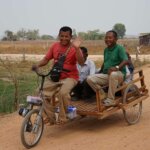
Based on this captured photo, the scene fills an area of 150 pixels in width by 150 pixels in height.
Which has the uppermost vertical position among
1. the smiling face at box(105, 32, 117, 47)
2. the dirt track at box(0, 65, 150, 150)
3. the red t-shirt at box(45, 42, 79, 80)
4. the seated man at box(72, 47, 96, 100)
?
the smiling face at box(105, 32, 117, 47)

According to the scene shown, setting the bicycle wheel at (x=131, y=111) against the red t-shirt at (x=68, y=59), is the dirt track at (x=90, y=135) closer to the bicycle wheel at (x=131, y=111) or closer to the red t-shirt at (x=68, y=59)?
the bicycle wheel at (x=131, y=111)

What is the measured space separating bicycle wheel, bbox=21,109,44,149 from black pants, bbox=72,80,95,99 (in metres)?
1.20

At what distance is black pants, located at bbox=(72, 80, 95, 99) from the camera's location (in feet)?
24.5

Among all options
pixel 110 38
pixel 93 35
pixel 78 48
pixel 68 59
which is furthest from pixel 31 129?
pixel 93 35

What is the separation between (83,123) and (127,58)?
5.12 ft

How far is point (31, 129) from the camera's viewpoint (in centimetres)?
642

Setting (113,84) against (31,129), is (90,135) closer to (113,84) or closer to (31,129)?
(113,84)

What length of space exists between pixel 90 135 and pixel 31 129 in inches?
43.6

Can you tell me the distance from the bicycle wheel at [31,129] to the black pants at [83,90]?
3.92ft

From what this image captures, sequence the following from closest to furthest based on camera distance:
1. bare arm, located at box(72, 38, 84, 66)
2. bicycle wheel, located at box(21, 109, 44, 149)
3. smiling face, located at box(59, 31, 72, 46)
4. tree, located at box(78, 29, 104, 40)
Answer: bicycle wheel, located at box(21, 109, 44, 149) < bare arm, located at box(72, 38, 84, 66) < smiling face, located at box(59, 31, 72, 46) < tree, located at box(78, 29, 104, 40)

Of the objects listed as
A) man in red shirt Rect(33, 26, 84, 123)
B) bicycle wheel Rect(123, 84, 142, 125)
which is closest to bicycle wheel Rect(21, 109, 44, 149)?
man in red shirt Rect(33, 26, 84, 123)

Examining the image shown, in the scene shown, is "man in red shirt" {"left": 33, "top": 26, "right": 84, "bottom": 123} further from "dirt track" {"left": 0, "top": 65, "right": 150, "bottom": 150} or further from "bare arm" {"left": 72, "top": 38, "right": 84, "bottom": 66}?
"dirt track" {"left": 0, "top": 65, "right": 150, "bottom": 150}

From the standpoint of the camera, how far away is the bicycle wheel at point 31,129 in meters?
6.29

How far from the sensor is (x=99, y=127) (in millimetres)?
7566
